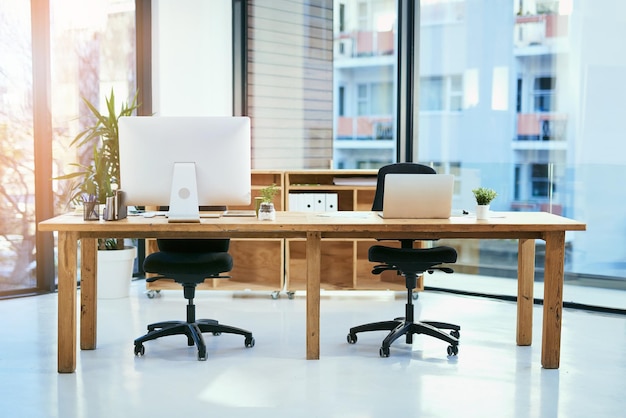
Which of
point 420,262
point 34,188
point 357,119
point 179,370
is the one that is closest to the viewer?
point 179,370

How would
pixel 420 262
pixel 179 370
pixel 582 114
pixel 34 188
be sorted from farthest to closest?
pixel 34 188 < pixel 582 114 < pixel 420 262 < pixel 179 370

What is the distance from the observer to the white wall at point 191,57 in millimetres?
6621

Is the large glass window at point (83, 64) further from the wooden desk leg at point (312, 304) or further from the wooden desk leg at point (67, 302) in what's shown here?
the wooden desk leg at point (312, 304)

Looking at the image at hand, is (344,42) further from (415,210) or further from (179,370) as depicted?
(179,370)

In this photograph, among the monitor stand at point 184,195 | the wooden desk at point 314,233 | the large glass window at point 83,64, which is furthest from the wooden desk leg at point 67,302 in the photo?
the large glass window at point 83,64

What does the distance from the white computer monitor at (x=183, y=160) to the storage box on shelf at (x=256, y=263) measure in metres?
2.01

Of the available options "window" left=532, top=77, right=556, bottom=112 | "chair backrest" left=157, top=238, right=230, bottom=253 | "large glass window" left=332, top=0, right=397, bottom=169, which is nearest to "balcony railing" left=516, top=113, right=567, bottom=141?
"window" left=532, top=77, right=556, bottom=112

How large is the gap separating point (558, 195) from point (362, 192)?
153cm

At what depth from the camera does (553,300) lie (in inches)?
161

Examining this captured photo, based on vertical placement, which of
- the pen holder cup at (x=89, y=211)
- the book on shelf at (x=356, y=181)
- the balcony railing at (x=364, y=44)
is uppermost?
the balcony railing at (x=364, y=44)

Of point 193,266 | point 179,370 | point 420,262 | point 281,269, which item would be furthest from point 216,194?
point 281,269

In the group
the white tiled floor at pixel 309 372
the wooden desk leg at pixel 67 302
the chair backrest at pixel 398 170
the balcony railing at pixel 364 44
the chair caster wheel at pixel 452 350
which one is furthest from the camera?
the balcony railing at pixel 364 44

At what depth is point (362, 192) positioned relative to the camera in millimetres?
6238

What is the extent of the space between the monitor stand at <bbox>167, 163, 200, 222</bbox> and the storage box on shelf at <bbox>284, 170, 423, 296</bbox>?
203cm
